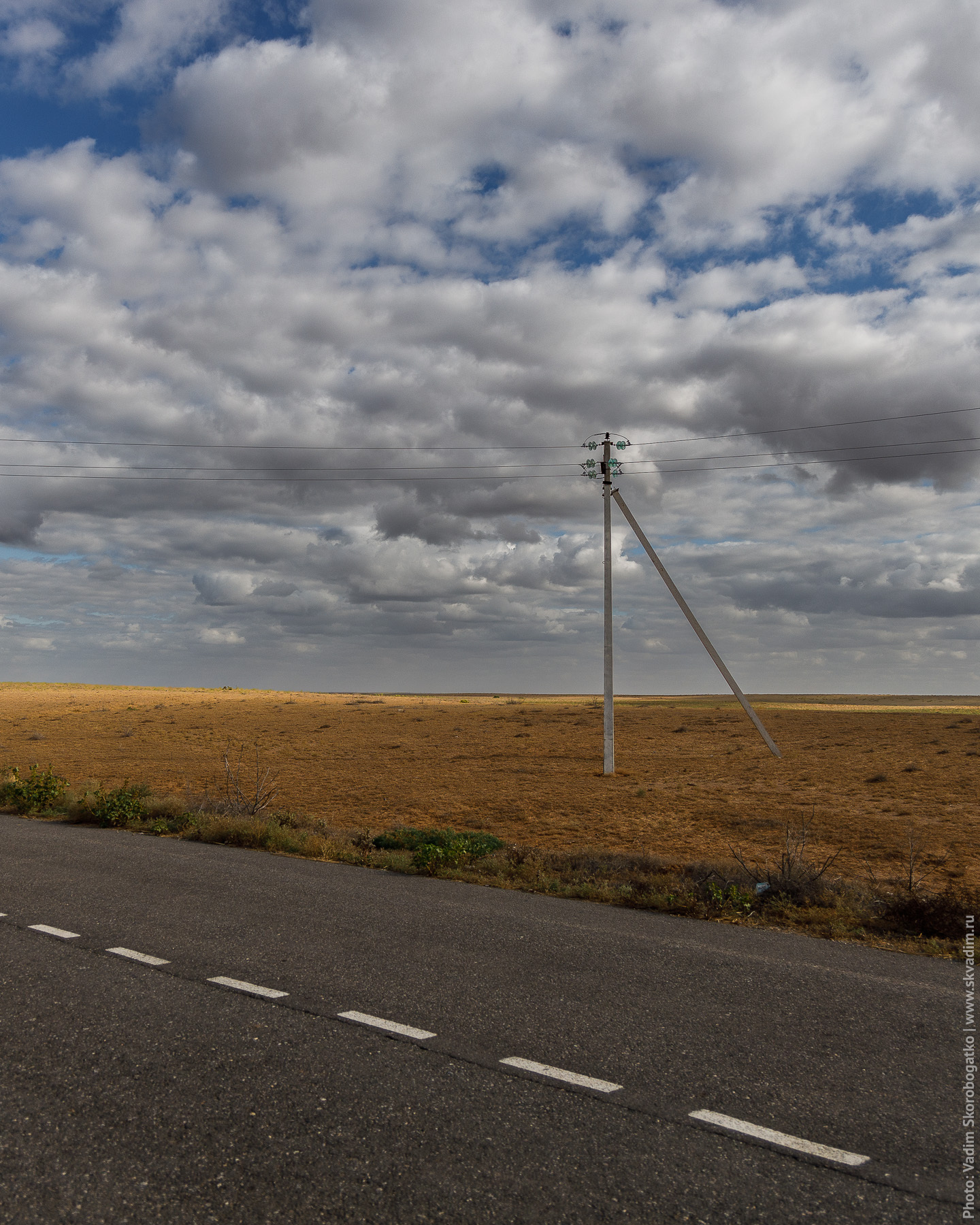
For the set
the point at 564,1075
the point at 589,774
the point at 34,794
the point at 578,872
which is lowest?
the point at 589,774

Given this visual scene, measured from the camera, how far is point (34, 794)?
18453 mm

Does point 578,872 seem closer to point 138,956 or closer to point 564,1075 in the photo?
point 138,956

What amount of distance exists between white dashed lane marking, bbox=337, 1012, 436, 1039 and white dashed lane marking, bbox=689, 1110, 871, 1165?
1.85 m

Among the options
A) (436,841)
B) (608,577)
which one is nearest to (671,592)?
(608,577)

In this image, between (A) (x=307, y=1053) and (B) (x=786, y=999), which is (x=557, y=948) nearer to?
(B) (x=786, y=999)

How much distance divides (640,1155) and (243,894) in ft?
22.5

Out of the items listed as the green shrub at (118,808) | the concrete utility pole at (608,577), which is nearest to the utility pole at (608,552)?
the concrete utility pole at (608,577)

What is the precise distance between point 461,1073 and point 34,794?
54.1 feet

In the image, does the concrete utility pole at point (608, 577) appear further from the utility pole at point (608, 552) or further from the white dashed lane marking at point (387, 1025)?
the white dashed lane marking at point (387, 1025)

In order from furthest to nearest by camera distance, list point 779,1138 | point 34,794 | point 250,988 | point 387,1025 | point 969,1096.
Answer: point 34,794
point 250,988
point 387,1025
point 969,1096
point 779,1138

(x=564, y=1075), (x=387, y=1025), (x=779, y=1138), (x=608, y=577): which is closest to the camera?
(x=779, y=1138)

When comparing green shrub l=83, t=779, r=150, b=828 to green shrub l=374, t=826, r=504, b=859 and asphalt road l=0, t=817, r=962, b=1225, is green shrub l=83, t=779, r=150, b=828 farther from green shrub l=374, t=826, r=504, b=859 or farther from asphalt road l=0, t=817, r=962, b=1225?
asphalt road l=0, t=817, r=962, b=1225

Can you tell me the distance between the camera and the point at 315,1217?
366 cm

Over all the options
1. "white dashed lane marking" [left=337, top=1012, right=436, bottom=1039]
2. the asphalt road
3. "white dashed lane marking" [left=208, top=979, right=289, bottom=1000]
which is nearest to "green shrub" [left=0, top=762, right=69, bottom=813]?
the asphalt road
